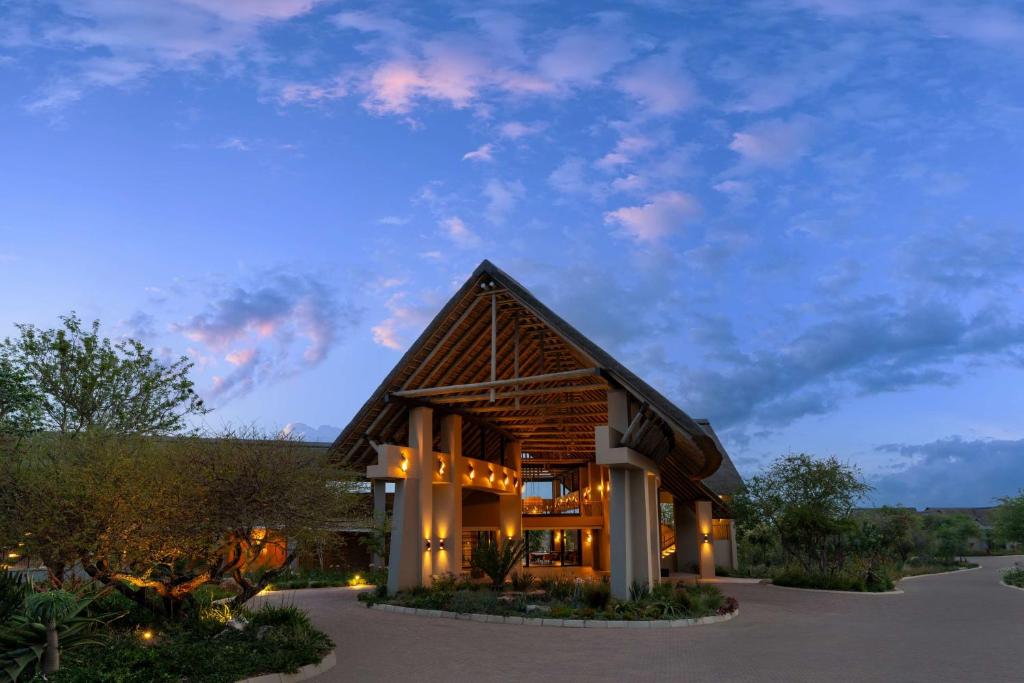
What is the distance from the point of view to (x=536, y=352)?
2603cm

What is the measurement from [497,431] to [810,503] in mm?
12742

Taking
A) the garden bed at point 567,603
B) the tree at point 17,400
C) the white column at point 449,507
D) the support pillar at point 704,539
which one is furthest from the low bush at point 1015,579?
the tree at point 17,400

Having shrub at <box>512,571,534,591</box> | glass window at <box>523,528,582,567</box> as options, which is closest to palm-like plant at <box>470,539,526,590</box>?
shrub at <box>512,571,534,591</box>

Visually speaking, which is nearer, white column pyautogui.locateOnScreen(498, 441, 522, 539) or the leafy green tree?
white column pyautogui.locateOnScreen(498, 441, 522, 539)

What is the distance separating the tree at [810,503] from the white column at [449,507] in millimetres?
13666

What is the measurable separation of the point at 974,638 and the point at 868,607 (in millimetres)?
6981

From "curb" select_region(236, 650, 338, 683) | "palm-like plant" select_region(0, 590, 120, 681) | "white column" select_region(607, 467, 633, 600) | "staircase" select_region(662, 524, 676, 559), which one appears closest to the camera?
"palm-like plant" select_region(0, 590, 120, 681)

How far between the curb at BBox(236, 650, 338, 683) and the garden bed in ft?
20.0

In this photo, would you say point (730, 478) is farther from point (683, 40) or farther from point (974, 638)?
point (683, 40)

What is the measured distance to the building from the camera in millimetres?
20125

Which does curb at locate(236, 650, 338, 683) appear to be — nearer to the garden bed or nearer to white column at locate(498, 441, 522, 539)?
the garden bed

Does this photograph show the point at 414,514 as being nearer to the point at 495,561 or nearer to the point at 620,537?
the point at 495,561

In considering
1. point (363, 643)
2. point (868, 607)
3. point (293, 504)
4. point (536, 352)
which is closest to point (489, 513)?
point (536, 352)

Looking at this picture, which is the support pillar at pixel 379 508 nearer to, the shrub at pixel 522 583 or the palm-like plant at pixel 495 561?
the palm-like plant at pixel 495 561
